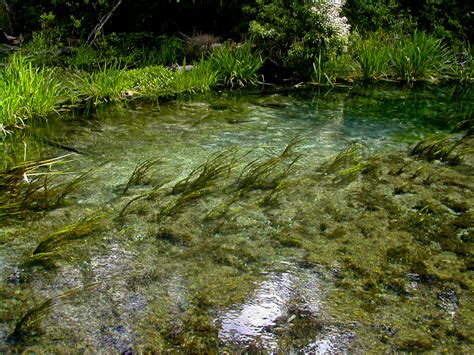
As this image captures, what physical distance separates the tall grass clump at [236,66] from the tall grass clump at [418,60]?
2457 mm

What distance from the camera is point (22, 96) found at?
548 cm

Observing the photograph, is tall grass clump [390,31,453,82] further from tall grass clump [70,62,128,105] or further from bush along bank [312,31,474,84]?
tall grass clump [70,62,128,105]

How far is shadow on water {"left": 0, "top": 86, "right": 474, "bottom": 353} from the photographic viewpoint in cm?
244

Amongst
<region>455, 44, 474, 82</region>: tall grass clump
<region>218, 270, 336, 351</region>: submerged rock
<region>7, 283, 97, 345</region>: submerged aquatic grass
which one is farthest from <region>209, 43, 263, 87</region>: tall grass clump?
<region>7, 283, 97, 345</region>: submerged aquatic grass

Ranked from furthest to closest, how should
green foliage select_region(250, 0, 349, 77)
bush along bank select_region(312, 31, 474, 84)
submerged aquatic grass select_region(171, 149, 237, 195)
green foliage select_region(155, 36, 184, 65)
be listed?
green foliage select_region(155, 36, 184, 65) → bush along bank select_region(312, 31, 474, 84) → green foliage select_region(250, 0, 349, 77) → submerged aquatic grass select_region(171, 149, 237, 195)

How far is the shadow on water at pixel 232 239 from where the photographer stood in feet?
8.00

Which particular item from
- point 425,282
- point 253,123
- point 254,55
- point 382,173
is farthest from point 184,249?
point 254,55

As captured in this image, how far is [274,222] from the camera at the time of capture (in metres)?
3.55

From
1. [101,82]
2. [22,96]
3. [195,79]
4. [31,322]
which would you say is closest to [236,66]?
[195,79]

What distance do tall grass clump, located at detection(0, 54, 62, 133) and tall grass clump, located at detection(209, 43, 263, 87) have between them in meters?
2.74

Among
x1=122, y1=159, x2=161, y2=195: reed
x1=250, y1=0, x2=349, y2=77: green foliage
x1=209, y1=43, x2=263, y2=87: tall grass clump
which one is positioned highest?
x1=250, y1=0, x2=349, y2=77: green foliage

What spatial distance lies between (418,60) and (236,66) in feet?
10.4

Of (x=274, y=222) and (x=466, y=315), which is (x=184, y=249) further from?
(x=466, y=315)

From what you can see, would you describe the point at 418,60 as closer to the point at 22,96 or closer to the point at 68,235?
the point at 22,96
